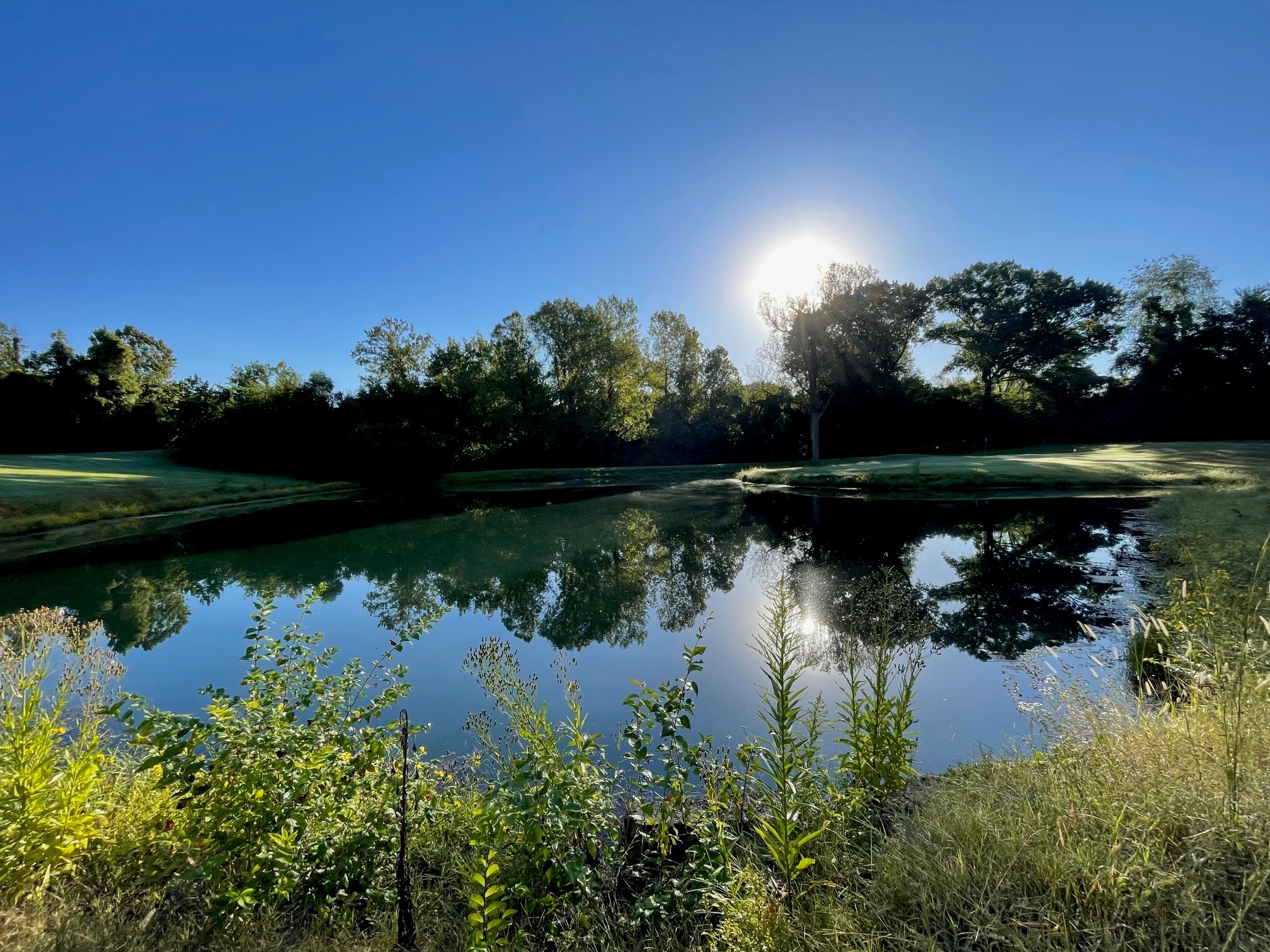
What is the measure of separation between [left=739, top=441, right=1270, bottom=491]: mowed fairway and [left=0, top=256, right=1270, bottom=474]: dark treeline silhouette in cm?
713

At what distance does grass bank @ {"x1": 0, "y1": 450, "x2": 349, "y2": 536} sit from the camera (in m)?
17.1

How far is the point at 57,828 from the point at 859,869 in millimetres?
3191

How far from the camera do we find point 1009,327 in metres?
34.2

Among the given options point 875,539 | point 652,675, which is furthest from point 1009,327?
point 652,675

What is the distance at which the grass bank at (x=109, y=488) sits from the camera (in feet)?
56.2

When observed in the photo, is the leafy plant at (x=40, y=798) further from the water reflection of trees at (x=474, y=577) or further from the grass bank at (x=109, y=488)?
the grass bank at (x=109, y=488)

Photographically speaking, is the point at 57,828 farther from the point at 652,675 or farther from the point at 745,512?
the point at 745,512

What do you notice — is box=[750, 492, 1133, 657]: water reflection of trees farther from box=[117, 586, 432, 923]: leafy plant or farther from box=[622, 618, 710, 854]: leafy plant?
box=[117, 586, 432, 923]: leafy plant

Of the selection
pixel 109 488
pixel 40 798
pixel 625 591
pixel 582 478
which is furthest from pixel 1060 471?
pixel 109 488

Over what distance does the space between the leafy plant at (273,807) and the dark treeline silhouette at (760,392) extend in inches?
1241

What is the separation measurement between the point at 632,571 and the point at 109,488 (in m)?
22.4

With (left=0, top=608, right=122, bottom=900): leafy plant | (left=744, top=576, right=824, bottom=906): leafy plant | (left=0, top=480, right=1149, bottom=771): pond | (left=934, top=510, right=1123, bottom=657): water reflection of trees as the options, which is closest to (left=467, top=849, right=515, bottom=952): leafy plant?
(left=744, top=576, right=824, bottom=906): leafy plant

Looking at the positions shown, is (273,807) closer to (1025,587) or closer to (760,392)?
(1025,587)

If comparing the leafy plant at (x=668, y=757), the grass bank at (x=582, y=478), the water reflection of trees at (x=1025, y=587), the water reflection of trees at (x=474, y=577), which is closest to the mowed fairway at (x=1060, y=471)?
the grass bank at (x=582, y=478)
